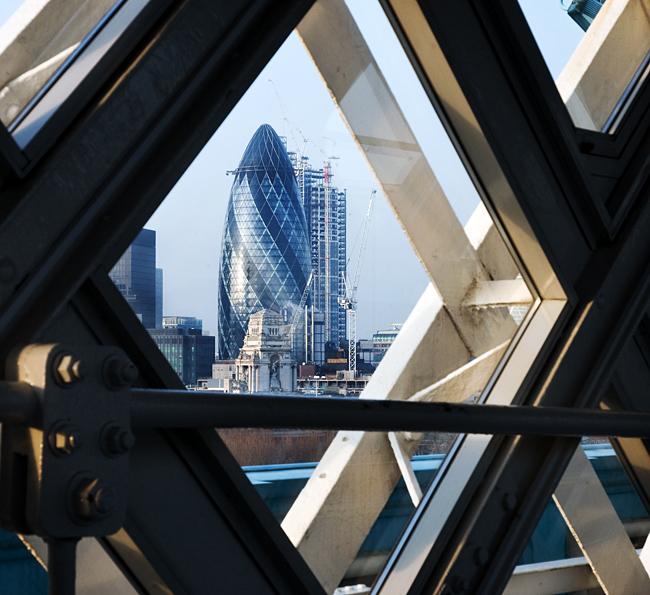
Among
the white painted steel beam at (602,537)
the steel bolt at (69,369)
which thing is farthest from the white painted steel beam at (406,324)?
the steel bolt at (69,369)

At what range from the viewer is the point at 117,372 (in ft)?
3.24

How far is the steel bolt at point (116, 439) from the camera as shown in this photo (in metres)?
0.99

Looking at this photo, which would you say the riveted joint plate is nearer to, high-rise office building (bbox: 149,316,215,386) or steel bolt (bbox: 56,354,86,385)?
steel bolt (bbox: 56,354,86,385)

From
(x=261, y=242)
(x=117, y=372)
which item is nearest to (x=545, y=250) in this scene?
(x=261, y=242)

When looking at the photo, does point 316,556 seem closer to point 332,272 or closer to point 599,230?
point 332,272

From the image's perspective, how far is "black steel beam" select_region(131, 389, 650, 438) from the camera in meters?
1.07

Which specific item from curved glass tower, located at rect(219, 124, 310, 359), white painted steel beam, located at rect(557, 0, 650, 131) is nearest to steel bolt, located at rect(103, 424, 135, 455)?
curved glass tower, located at rect(219, 124, 310, 359)

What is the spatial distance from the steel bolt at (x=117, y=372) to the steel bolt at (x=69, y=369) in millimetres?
44

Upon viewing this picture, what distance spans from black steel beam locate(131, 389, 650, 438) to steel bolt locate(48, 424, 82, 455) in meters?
0.10

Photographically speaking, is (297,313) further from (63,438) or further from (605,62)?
(605,62)

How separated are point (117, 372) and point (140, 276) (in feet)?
0.90

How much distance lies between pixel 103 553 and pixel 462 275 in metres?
1.02

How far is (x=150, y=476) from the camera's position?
3.74 feet

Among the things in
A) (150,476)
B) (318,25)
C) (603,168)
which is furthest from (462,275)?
(150,476)
